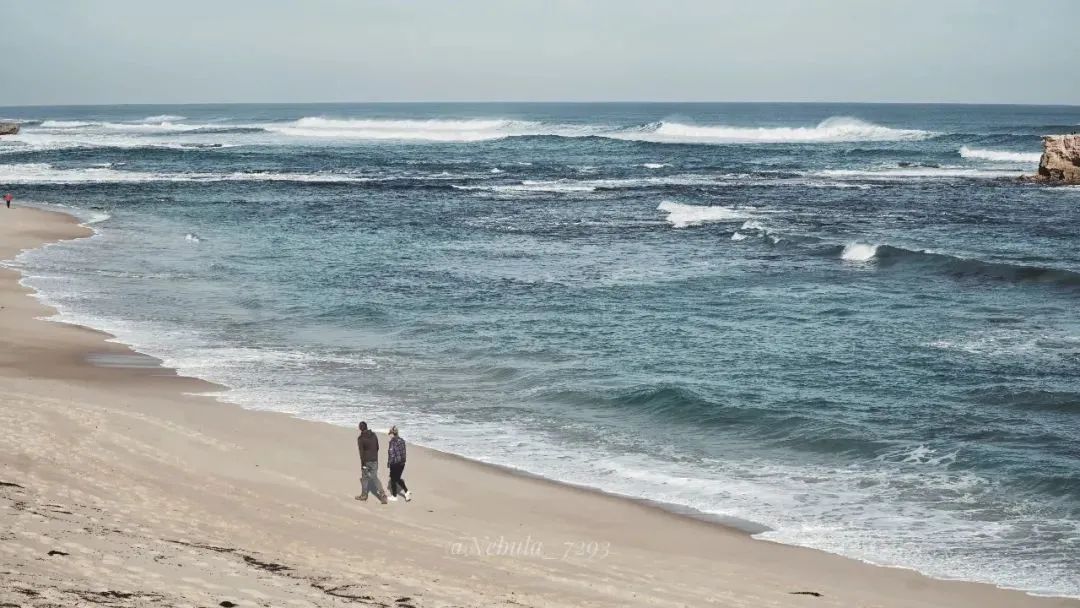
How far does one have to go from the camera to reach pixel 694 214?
166 ft

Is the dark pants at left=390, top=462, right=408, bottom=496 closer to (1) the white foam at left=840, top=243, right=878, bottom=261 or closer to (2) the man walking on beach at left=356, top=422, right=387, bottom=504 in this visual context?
(2) the man walking on beach at left=356, top=422, right=387, bottom=504

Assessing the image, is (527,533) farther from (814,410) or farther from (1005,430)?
(1005,430)

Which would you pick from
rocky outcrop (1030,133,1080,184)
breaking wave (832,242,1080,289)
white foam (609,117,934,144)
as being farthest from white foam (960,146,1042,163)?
breaking wave (832,242,1080,289)

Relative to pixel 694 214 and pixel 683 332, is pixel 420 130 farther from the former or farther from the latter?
pixel 683 332

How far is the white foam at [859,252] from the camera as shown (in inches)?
1464

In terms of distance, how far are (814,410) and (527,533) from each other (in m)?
7.78

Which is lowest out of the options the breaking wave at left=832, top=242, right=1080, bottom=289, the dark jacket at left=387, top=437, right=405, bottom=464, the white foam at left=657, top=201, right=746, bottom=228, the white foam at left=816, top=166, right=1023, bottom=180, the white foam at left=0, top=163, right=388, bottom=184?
the dark jacket at left=387, top=437, right=405, bottom=464

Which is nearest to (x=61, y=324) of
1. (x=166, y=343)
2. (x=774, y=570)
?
(x=166, y=343)

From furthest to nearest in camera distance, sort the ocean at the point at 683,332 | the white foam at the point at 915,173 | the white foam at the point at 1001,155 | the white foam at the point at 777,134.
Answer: the white foam at the point at 777,134, the white foam at the point at 1001,155, the white foam at the point at 915,173, the ocean at the point at 683,332

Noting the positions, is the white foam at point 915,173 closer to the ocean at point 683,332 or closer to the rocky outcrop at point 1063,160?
the rocky outcrop at point 1063,160

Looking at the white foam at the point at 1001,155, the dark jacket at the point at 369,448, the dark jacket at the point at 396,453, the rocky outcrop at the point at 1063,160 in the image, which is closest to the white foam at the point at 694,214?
the rocky outcrop at the point at 1063,160

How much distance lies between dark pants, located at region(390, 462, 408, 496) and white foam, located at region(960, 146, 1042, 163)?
7607 centimetres

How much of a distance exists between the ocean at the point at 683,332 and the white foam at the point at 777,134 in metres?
57.0

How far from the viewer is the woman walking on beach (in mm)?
14719
